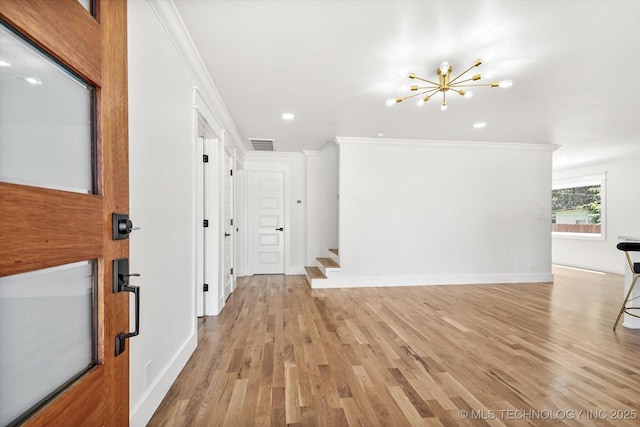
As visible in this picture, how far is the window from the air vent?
7466 mm

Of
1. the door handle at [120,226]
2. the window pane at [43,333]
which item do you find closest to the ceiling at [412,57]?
the door handle at [120,226]

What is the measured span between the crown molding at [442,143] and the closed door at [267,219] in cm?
170

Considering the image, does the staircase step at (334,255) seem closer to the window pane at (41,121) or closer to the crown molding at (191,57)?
the crown molding at (191,57)

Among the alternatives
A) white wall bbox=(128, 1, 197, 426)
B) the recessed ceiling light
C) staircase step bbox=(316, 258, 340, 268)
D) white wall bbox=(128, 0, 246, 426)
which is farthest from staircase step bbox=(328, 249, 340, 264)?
the recessed ceiling light

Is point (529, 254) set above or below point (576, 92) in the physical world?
below

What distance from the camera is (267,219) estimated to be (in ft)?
19.7

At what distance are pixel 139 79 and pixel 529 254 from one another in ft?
20.9

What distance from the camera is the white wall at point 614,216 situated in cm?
613

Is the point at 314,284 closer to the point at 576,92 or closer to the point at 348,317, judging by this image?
the point at 348,317

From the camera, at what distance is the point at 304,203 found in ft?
20.0

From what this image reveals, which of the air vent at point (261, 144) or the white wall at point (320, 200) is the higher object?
the air vent at point (261, 144)

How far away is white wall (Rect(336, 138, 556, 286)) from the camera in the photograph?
16.7 ft

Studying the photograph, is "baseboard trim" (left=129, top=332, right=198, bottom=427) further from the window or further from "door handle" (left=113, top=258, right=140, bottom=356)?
the window

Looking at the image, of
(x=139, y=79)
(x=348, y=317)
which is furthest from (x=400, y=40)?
(x=348, y=317)
